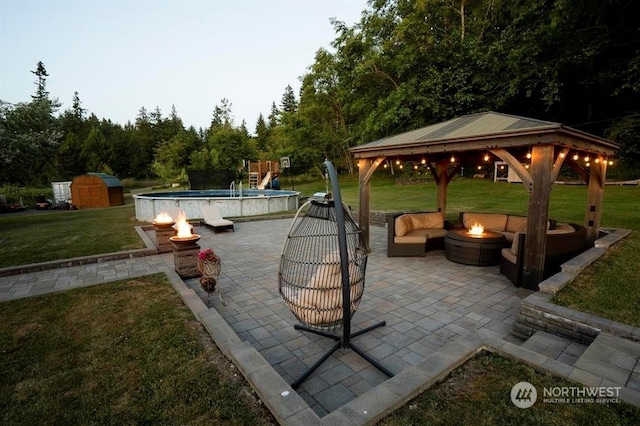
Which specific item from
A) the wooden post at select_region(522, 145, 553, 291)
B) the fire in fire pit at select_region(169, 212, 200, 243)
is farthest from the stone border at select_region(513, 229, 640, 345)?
the fire in fire pit at select_region(169, 212, 200, 243)

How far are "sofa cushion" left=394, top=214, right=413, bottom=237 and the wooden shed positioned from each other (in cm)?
2385

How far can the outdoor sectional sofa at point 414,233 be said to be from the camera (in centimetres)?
695

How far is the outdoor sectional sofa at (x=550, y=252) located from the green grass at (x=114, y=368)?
4869mm

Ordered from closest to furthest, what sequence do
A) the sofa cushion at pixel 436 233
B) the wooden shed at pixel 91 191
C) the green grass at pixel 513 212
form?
the green grass at pixel 513 212 → the sofa cushion at pixel 436 233 → the wooden shed at pixel 91 191

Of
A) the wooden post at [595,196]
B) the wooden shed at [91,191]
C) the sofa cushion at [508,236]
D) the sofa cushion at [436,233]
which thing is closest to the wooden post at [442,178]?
the sofa cushion at [436,233]

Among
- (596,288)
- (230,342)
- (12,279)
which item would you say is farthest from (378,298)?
(12,279)

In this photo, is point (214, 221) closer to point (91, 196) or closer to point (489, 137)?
point (489, 137)

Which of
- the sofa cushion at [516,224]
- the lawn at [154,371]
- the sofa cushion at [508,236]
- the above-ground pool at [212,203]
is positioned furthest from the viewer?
the above-ground pool at [212,203]

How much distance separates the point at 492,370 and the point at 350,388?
1297 mm

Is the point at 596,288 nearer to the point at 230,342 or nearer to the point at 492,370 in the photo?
the point at 492,370

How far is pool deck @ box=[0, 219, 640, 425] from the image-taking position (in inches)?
93.7

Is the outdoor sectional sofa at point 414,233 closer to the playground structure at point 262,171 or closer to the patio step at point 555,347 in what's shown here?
the patio step at point 555,347

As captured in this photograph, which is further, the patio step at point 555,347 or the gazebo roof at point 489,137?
the gazebo roof at point 489,137

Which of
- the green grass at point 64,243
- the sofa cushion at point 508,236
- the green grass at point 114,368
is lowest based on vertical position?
the green grass at point 114,368
